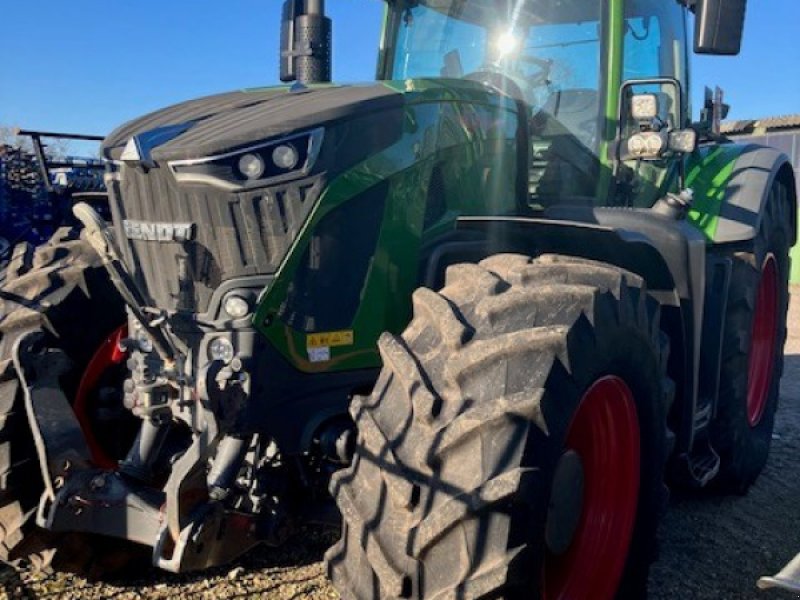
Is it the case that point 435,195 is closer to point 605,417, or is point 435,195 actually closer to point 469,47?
point 605,417

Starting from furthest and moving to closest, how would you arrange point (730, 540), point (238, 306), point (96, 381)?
1. point (730, 540)
2. point (96, 381)
3. point (238, 306)

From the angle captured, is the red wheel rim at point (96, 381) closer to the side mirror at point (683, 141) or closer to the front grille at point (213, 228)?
the front grille at point (213, 228)

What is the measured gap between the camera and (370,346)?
276 centimetres

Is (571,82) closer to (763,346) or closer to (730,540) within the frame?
(763,346)

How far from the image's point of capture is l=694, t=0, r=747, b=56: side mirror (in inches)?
130

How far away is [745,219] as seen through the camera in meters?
3.83

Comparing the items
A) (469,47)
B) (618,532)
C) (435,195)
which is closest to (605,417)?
(618,532)

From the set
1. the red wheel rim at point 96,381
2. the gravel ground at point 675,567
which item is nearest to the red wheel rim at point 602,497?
the gravel ground at point 675,567

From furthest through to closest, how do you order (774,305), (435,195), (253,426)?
1. (774,305)
2. (435,195)
3. (253,426)

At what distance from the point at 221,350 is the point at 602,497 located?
1.36m

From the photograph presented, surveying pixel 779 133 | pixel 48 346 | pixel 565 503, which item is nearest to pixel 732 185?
pixel 565 503

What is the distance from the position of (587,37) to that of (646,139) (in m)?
0.59

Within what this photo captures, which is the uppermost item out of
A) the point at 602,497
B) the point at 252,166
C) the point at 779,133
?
the point at 252,166

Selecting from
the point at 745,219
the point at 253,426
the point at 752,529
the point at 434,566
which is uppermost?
the point at 745,219
